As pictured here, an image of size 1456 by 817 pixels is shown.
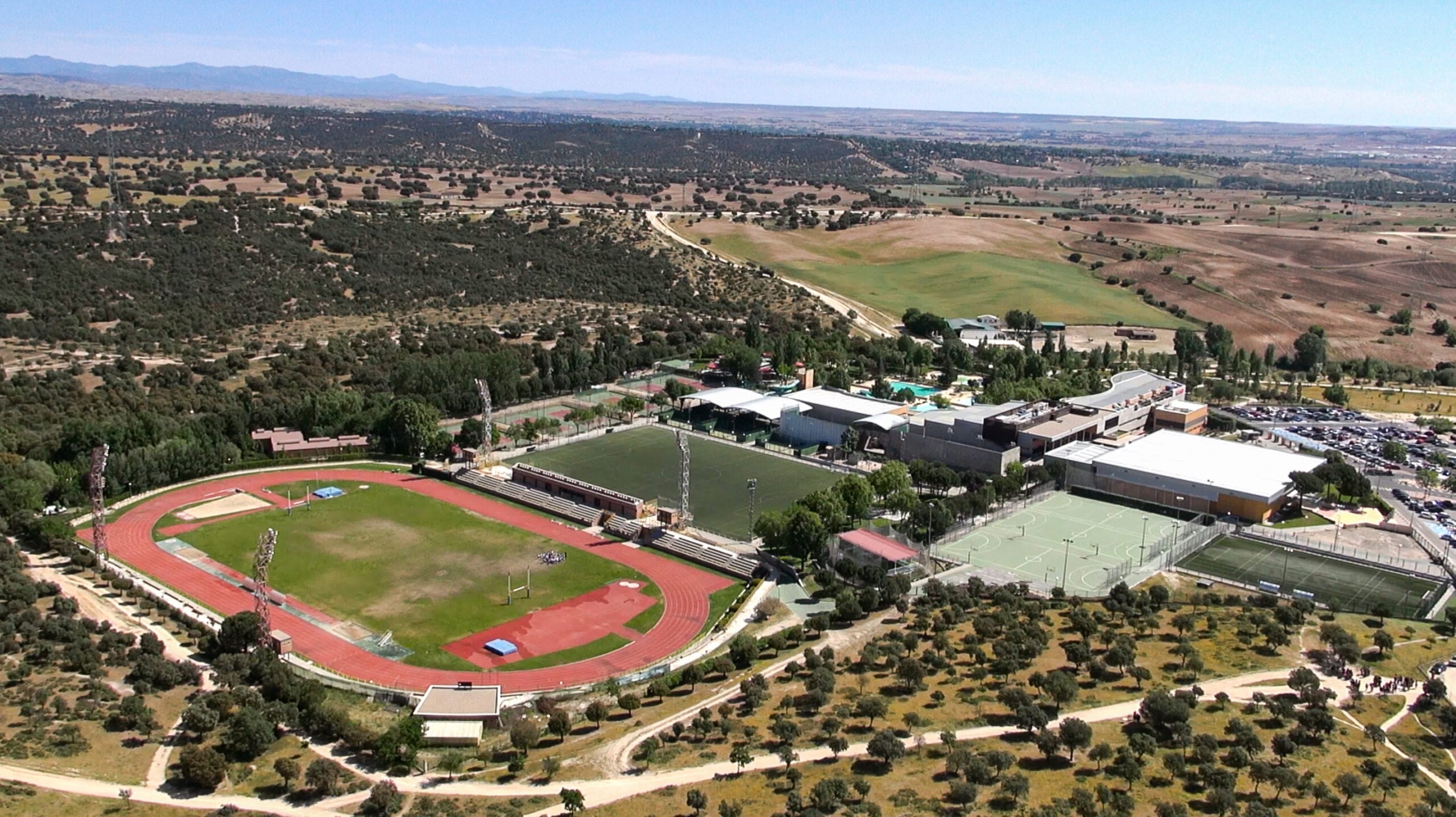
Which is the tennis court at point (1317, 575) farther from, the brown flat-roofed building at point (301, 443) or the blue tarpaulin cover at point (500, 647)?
the brown flat-roofed building at point (301, 443)

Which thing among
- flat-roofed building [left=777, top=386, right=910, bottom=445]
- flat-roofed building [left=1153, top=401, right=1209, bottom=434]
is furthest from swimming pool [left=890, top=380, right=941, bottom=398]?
flat-roofed building [left=1153, top=401, right=1209, bottom=434]

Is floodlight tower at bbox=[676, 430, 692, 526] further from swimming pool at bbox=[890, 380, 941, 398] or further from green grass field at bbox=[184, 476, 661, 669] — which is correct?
swimming pool at bbox=[890, 380, 941, 398]

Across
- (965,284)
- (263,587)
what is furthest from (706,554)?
(965,284)

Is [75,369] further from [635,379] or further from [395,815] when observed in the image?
[395,815]

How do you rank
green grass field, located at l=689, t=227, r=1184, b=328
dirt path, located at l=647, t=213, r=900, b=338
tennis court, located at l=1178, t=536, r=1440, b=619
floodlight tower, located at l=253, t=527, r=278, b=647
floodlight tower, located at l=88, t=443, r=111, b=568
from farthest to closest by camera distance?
green grass field, located at l=689, t=227, r=1184, b=328
dirt path, located at l=647, t=213, r=900, b=338
floodlight tower, located at l=88, t=443, r=111, b=568
tennis court, located at l=1178, t=536, r=1440, b=619
floodlight tower, located at l=253, t=527, r=278, b=647

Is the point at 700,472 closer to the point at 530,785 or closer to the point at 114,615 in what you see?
the point at 114,615

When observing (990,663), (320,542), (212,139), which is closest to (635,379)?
(320,542)
